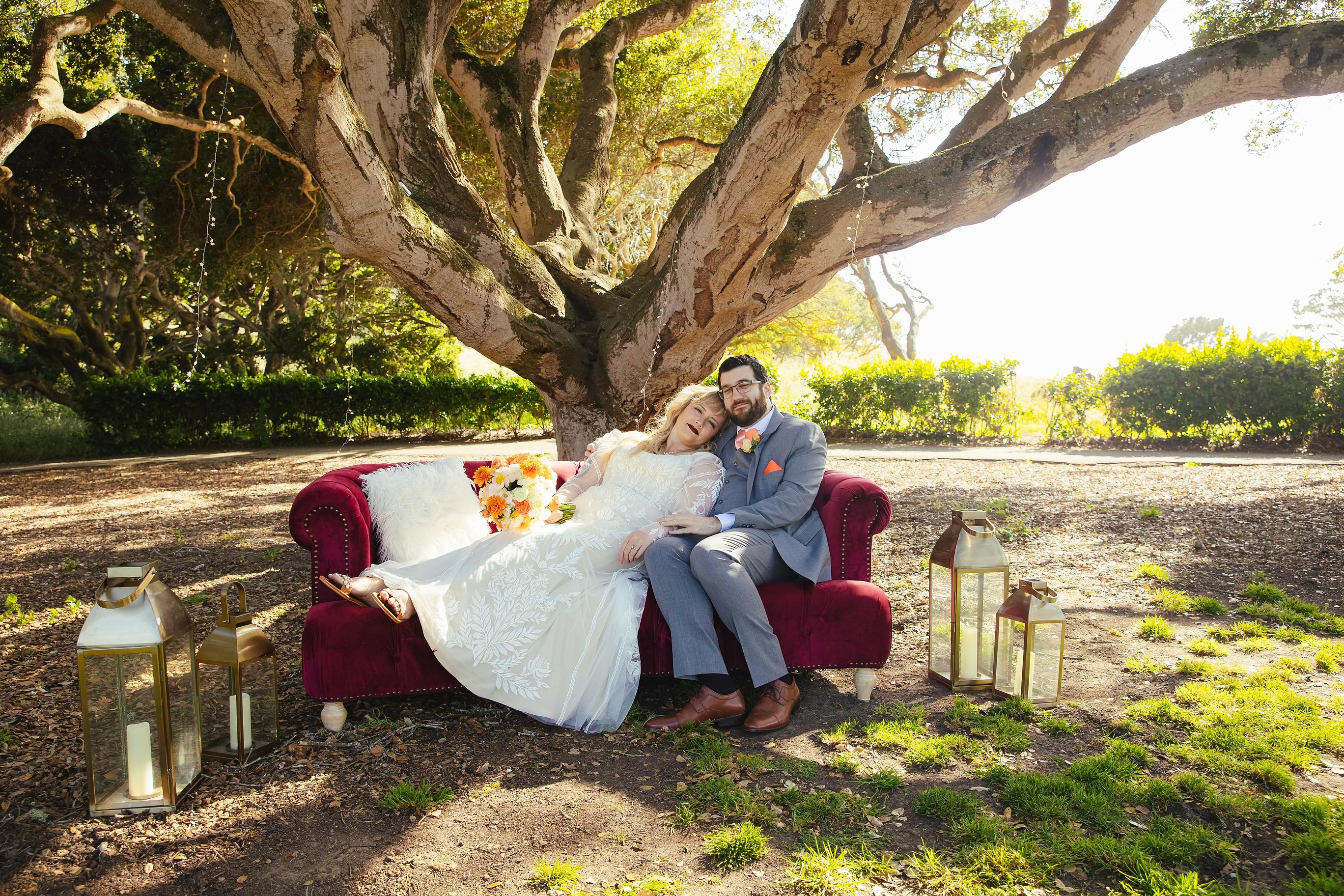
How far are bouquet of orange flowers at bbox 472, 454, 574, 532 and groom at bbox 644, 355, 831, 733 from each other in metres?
0.59

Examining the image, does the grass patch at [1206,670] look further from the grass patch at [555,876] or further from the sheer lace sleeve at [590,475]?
the grass patch at [555,876]

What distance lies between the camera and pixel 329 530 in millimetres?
3520

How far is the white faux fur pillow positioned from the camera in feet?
12.6

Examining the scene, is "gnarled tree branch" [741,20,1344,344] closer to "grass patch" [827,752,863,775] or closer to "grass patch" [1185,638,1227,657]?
"grass patch" [1185,638,1227,657]

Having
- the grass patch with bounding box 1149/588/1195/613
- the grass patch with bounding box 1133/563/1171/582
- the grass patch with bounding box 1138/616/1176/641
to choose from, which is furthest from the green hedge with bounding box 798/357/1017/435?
the grass patch with bounding box 1138/616/1176/641

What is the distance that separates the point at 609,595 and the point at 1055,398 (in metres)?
10.5

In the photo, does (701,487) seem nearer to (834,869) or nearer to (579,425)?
(834,869)

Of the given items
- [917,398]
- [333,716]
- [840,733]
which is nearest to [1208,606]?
[840,733]

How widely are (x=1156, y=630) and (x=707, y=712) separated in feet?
8.56

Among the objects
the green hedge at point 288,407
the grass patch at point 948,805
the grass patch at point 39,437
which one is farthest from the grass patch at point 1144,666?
the grass patch at point 39,437

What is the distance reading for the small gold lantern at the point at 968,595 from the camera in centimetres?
368

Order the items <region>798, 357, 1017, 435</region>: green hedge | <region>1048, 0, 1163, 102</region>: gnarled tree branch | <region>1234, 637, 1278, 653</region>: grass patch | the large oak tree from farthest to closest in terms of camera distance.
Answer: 1. <region>798, 357, 1017, 435</region>: green hedge
2. <region>1048, 0, 1163, 102</region>: gnarled tree branch
3. the large oak tree
4. <region>1234, 637, 1278, 653</region>: grass patch

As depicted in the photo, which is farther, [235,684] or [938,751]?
[938,751]

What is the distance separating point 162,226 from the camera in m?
11.4
